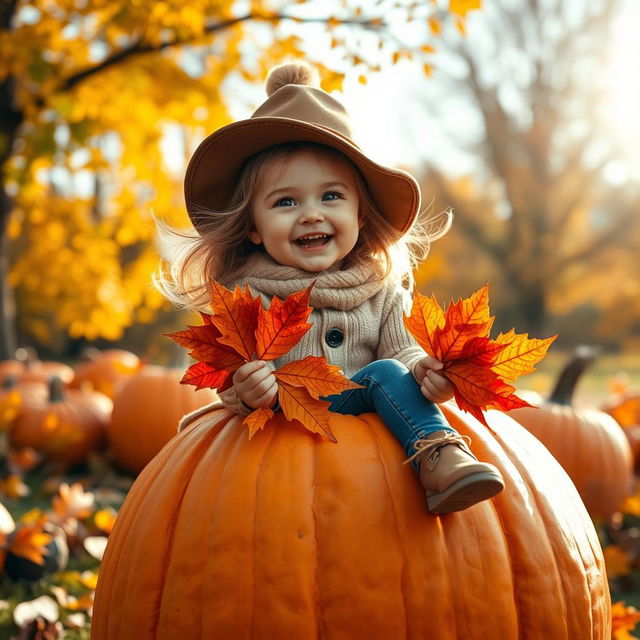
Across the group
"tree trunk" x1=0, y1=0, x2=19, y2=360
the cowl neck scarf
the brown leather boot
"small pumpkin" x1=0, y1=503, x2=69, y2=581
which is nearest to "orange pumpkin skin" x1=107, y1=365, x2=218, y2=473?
"small pumpkin" x1=0, y1=503, x2=69, y2=581

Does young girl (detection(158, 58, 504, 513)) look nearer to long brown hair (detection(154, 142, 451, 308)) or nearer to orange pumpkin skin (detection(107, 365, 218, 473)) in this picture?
long brown hair (detection(154, 142, 451, 308))

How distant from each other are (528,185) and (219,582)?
75.3 ft

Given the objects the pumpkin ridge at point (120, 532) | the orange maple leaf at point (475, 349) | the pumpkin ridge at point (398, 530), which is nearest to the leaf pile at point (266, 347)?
the pumpkin ridge at point (398, 530)

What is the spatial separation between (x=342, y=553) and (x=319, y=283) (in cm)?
87

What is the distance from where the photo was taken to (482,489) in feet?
5.53

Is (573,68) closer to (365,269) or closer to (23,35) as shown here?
(23,35)

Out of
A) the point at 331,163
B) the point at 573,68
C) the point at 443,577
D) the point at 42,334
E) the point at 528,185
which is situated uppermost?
the point at 573,68

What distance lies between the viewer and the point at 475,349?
1.82 meters

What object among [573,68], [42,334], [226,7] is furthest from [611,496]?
[573,68]

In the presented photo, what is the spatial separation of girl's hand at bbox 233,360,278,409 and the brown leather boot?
38cm

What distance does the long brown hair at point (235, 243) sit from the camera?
247 cm

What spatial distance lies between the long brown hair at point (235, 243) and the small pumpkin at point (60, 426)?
11.0 ft

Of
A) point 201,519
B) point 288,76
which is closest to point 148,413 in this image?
point 288,76

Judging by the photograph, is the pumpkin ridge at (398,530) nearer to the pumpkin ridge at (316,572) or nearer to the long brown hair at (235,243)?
the pumpkin ridge at (316,572)
